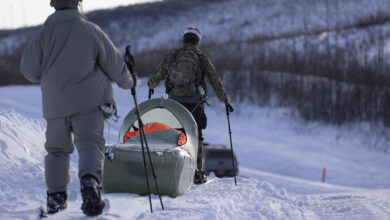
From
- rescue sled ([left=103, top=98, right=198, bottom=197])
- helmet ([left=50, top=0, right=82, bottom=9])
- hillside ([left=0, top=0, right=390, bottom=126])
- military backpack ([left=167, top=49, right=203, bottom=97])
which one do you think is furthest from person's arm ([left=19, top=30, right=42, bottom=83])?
hillside ([left=0, top=0, right=390, bottom=126])

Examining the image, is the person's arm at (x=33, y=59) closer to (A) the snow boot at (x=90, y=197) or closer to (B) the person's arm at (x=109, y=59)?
(B) the person's arm at (x=109, y=59)

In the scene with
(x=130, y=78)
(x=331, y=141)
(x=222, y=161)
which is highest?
(x=130, y=78)

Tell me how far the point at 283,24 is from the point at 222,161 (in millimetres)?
67166

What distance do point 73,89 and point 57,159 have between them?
0.61 metres

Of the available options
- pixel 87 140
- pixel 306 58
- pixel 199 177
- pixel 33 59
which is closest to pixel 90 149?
pixel 87 140

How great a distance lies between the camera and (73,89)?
3791 mm

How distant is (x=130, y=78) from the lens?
4176 millimetres

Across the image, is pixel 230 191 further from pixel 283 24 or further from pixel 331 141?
pixel 283 24

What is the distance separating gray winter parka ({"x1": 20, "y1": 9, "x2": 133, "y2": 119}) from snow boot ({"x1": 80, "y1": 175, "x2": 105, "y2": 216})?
56 centimetres

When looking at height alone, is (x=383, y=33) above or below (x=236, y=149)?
above

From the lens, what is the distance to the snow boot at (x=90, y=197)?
12.2 feet

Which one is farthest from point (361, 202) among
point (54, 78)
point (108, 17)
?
point (108, 17)

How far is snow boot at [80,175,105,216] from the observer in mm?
3725

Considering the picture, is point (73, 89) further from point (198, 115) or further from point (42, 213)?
point (198, 115)
